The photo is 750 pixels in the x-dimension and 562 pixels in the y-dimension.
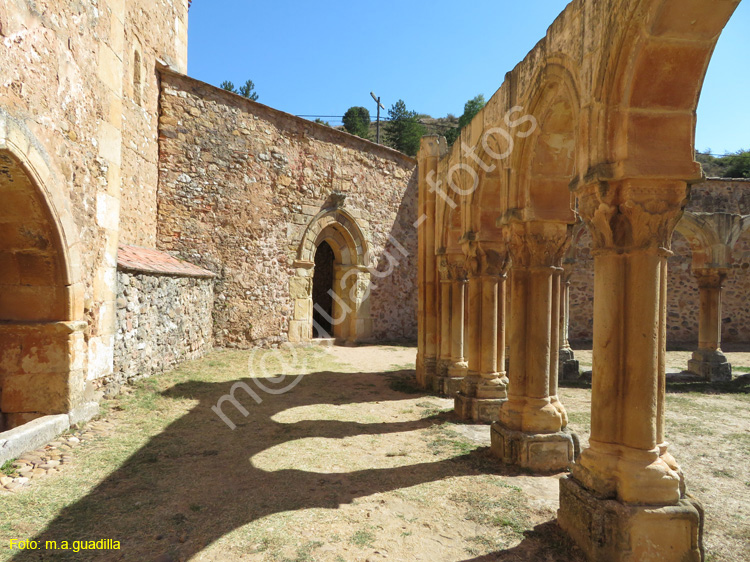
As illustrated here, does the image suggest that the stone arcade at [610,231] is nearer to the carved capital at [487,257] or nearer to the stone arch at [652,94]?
the stone arch at [652,94]

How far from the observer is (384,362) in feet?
37.0

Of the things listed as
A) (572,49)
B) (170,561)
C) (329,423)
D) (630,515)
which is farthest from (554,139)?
(170,561)

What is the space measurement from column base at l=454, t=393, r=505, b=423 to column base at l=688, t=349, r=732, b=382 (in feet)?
21.7

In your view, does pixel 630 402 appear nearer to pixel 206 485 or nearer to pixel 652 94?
pixel 652 94

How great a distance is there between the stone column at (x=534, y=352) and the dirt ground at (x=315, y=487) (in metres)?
0.39

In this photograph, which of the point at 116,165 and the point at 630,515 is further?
the point at 116,165

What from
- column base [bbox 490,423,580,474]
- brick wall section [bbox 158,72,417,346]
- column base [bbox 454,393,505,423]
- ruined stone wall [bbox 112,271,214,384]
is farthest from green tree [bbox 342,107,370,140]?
column base [bbox 490,423,580,474]

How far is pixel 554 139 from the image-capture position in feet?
15.4

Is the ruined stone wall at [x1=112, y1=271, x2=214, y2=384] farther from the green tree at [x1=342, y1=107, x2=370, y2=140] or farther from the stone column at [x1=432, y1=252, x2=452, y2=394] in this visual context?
the green tree at [x1=342, y1=107, x2=370, y2=140]

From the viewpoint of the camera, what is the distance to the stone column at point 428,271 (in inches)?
337

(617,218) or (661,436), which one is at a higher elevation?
(617,218)

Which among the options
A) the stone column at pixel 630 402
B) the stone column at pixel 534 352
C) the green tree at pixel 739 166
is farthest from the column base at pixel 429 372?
the green tree at pixel 739 166

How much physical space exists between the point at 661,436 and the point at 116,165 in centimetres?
712

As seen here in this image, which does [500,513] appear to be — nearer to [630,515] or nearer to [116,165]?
[630,515]
